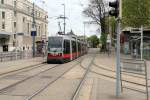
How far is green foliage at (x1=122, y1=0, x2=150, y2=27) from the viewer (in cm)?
4225

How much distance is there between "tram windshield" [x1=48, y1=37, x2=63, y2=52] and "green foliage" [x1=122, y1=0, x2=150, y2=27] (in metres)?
9.85

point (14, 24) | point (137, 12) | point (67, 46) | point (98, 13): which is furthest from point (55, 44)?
point (14, 24)

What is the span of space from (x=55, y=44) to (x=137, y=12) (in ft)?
35.2

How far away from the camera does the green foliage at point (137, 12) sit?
42250 mm

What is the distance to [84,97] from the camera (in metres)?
14.5

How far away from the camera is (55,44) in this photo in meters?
39.4

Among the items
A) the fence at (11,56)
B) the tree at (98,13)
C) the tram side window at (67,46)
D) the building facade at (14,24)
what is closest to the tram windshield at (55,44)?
the tram side window at (67,46)

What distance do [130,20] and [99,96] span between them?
106ft

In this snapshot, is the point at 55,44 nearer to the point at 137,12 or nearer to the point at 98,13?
the point at 137,12

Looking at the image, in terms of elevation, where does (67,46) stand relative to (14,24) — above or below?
below

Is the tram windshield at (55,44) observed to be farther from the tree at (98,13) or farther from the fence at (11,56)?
the tree at (98,13)

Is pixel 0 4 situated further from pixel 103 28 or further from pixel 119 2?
pixel 119 2

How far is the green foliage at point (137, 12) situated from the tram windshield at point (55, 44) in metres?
9.85

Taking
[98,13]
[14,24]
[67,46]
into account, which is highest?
[98,13]
